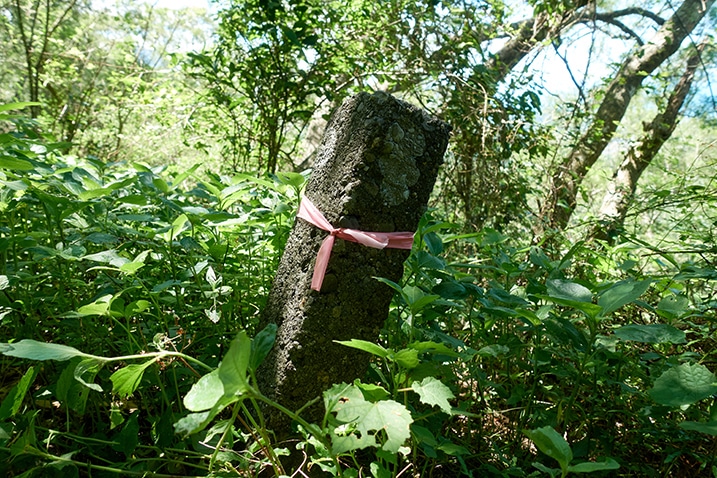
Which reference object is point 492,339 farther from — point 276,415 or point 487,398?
point 276,415

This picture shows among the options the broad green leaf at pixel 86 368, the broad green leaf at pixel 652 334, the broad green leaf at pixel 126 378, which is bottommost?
the broad green leaf at pixel 86 368

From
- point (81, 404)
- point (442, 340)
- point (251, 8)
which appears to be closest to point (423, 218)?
point (442, 340)

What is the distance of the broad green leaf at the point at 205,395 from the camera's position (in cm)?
66

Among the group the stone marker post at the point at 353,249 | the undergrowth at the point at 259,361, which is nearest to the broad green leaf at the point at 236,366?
the undergrowth at the point at 259,361

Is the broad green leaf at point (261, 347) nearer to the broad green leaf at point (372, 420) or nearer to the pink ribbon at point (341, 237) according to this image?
the broad green leaf at point (372, 420)

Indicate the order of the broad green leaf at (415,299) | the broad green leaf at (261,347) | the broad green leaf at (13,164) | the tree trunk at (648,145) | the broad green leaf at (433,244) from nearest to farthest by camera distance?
the broad green leaf at (261,347)
the broad green leaf at (415,299)
the broad green leaf at (13,164)
the broad green leaf at (433,244)
the tree trunk at (648,145)

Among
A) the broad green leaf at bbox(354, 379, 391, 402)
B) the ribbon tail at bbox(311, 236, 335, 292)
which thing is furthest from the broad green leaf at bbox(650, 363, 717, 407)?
the ribbon tail at bbox(311, 236, 335, 292)

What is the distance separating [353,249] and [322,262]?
78 millimetres

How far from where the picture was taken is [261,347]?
0.77 m

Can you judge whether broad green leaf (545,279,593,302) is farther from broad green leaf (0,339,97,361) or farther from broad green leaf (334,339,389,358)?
broad green leaf (0,339,97,361)

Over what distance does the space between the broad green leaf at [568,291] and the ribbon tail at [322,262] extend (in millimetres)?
462

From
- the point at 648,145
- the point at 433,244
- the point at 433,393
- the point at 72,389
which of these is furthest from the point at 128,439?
the point at 648,145

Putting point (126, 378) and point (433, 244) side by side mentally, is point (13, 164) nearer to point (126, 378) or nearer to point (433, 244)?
point (126, 378)

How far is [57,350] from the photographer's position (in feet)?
2.58
